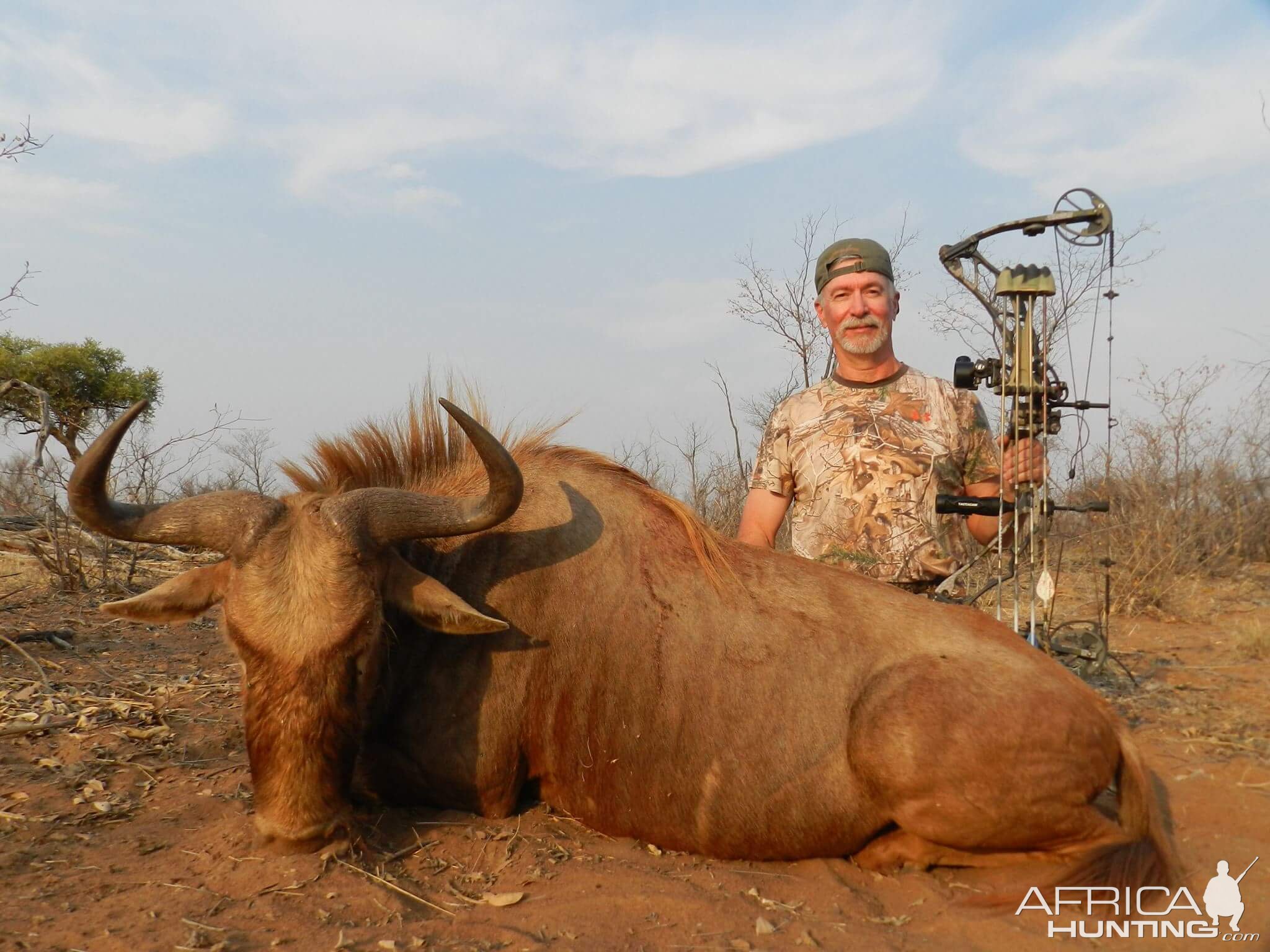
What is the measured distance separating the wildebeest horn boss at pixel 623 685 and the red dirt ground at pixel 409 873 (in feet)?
0.63

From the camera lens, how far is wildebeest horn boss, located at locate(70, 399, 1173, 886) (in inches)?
146

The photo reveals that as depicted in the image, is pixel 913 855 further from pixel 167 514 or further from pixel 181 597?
pixel 167 514

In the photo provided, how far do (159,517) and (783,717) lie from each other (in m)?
2.69

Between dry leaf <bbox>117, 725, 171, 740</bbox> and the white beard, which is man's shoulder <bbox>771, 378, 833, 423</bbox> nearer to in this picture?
the white beard

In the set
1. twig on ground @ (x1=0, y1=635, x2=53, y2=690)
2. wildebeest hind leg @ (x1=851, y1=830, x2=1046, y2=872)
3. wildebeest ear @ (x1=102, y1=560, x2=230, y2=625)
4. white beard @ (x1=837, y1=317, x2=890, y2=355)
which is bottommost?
wildebeest hind leg @ (x1=851, y1=830, x2=1046, y2=872)

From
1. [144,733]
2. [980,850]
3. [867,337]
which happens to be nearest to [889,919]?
[980,850]

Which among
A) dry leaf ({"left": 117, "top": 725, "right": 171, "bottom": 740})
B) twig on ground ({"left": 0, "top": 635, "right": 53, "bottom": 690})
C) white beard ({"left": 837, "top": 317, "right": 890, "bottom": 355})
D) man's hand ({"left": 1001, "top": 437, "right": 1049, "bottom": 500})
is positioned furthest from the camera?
white beard ({"left": 837, "top": 317, "right": 890, "bottom": 355})

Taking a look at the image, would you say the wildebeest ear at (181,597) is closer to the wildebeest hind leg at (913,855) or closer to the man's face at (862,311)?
the wildebeest hind leg at (913,855)

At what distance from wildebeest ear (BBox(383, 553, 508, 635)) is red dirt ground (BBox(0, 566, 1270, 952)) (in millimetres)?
872

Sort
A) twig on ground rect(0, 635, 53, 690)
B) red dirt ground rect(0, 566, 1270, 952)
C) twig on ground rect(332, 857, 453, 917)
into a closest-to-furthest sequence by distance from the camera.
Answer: red dirt ground rect(0, 566, 1270, 952) < twig on ground rect(332, 857, 453, 917) < twig on ground rect(0, 635, 53, 690)

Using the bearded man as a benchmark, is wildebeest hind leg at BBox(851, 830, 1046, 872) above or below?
below

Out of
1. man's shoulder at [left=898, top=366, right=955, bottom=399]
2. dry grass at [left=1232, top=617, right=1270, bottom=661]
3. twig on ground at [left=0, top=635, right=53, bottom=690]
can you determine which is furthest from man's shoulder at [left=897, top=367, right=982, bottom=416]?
twig on ground at [left=0, top=635, right=53, bottom=690]

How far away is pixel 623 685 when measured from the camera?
4172 mm

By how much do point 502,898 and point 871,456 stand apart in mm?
3372
